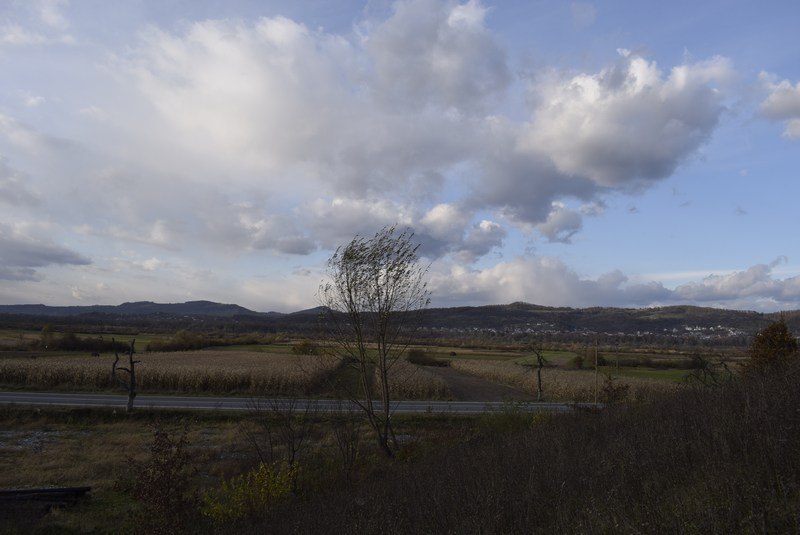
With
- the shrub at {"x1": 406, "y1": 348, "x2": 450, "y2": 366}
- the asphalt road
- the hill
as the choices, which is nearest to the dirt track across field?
the asphalt road

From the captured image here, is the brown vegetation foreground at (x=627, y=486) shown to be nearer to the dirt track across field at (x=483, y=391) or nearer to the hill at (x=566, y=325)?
the dirt track across field at (x=483, y=391)

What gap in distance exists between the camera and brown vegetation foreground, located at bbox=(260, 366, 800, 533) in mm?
4887

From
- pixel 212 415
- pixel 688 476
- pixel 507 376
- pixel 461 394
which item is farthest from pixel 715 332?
pixel 688 476

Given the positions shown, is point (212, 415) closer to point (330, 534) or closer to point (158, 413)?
point (158, 413)

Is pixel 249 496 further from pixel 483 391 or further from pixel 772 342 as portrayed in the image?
pixel 483 391

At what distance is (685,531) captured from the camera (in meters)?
4.51

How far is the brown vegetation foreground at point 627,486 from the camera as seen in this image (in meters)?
4.89

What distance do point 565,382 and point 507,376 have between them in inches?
425

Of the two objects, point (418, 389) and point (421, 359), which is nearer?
point (418, 389)

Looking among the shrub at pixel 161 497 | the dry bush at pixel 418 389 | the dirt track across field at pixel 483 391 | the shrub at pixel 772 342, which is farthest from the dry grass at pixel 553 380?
the shrub at pixel 161 497

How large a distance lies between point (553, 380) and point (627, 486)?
37306mm

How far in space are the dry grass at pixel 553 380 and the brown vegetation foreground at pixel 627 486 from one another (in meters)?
18.9

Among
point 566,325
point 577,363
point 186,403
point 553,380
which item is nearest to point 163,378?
point 186,403

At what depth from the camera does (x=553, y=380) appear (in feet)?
138
